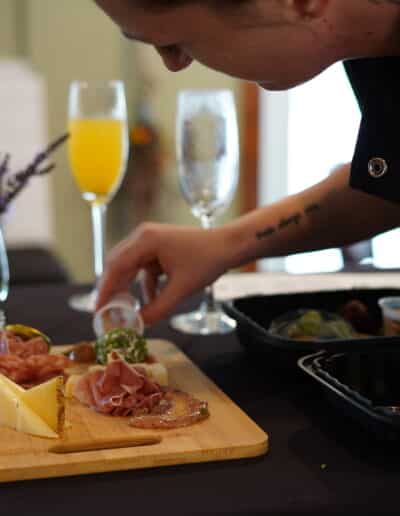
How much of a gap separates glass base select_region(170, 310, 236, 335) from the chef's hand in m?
0.08

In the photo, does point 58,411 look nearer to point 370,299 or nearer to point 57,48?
point 370,299

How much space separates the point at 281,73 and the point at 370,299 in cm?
52

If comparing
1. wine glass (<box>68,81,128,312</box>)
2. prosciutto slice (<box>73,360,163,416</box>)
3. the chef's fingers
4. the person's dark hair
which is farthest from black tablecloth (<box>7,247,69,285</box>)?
the person's dark hair

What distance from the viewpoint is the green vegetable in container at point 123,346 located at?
3.39 feet

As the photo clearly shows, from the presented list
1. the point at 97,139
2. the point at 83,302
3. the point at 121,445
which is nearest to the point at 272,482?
the point at 121,445

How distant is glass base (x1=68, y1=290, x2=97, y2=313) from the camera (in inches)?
57.6

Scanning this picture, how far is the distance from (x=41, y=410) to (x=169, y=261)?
0.44 metres

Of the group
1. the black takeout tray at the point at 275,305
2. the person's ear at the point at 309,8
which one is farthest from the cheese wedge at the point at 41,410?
the person's ear at the point at 309,8

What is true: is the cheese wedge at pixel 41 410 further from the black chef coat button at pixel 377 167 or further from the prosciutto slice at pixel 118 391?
the black chef coat button at pixel 377 167

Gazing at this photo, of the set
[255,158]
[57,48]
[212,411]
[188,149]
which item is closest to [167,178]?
[255,158]

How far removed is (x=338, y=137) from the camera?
409 cm

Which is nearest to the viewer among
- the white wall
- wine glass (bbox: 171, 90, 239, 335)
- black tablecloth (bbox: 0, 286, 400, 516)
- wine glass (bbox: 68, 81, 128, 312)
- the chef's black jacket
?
black tablecloth (bbox: 0, 286, 400, 516)

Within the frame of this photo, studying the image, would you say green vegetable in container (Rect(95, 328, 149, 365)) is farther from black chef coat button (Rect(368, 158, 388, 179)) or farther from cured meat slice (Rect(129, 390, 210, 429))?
black chef coat button (Rect(368, 158, 388, 179))

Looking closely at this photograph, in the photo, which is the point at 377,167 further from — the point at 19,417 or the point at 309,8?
the point at 19,417
